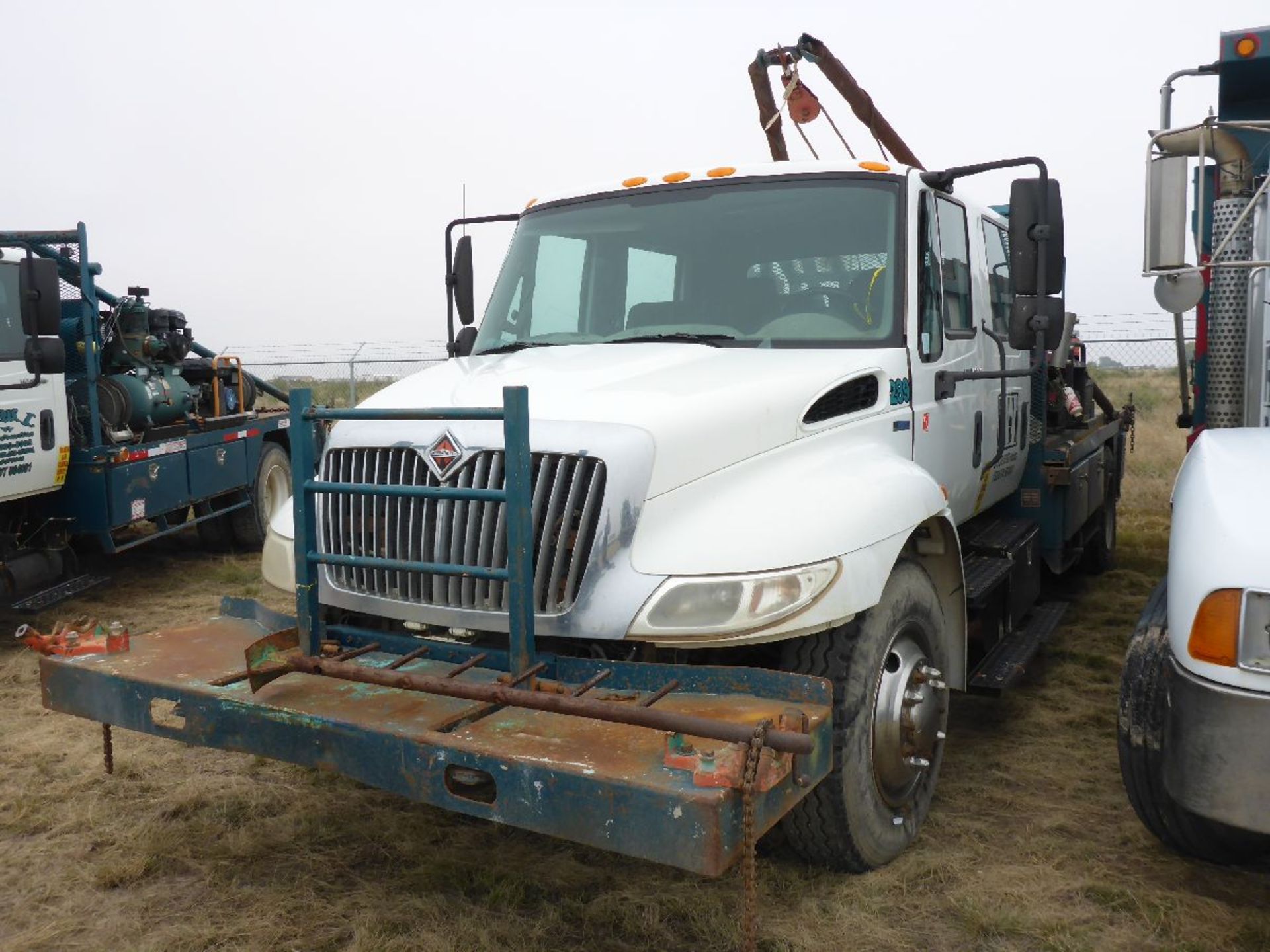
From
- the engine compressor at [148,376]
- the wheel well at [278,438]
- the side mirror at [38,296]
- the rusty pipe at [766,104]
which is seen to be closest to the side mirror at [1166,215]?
the rusty pipe at [766,104]

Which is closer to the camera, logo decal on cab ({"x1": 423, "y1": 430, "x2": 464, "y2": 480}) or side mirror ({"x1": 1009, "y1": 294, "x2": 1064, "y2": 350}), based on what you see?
logo decal on cab ({"x1": 423, "y1": 430, "x2": 464, "y2": 480})

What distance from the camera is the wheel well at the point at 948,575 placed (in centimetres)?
390

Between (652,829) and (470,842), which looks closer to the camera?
(652,829)

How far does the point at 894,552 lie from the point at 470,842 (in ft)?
6.14

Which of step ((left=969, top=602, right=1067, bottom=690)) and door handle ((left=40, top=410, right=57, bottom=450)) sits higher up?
door handle ((left=40, top=410, right=57, bottom=450))

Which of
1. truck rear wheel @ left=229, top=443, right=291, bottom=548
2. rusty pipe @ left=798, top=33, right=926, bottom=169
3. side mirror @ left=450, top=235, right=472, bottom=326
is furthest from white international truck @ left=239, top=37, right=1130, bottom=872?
truck rear wheel @ left=229, top=443, right=291, bottom=548

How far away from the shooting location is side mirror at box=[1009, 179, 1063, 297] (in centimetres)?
376

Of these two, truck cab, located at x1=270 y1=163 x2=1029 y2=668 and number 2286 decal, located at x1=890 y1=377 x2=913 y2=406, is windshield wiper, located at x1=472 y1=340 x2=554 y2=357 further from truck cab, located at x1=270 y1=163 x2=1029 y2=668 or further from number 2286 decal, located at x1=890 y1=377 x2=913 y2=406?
number 2286 decal, located at x1=890 y1=377 x2=913 y2=406

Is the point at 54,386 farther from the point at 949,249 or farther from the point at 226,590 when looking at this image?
the point at 949,249

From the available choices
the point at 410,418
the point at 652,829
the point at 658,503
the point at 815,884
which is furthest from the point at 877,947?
the point at 410,418

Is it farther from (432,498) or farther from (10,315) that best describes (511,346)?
(10,315)

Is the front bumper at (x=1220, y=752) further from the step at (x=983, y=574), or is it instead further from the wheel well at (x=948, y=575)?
the step at (x=983, y=574)

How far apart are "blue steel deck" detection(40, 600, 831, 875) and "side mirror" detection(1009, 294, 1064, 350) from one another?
5.88 ft

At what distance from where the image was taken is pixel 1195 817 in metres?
3.39
